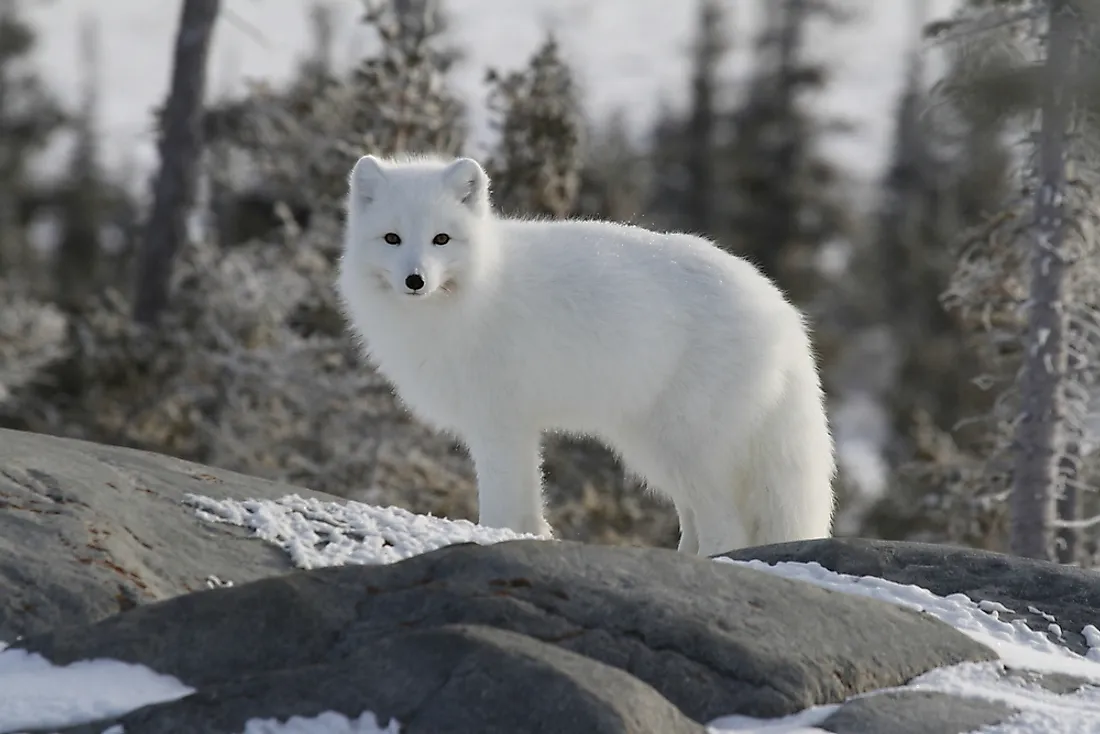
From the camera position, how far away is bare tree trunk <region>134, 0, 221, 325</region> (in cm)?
1816

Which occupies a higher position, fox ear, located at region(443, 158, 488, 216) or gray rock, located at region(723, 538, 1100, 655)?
fox ear, located at region(443, 158, 488, 216)

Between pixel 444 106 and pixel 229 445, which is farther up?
pixel 444 106

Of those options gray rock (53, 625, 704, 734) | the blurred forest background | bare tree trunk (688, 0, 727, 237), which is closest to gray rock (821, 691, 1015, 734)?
gray rock (53, 625, 704, 734)

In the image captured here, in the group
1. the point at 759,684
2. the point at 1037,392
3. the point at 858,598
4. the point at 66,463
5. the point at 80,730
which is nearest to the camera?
the point at 80,730

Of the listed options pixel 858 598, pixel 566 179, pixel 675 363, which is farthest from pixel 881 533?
pixel 858 598

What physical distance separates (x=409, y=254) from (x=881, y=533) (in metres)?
15.0

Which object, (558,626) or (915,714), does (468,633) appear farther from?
(915,714)

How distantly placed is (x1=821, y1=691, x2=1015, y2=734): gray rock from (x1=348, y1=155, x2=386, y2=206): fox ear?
13.0 feet

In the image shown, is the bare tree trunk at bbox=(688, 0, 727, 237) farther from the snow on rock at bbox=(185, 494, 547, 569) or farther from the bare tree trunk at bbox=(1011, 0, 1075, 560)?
the snow on rock at bbox=(185, 494, 547, 569)

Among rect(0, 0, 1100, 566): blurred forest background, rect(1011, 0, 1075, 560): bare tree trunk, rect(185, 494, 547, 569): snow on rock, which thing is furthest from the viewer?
rect(0, 0, 1100, 566): blurred forest background

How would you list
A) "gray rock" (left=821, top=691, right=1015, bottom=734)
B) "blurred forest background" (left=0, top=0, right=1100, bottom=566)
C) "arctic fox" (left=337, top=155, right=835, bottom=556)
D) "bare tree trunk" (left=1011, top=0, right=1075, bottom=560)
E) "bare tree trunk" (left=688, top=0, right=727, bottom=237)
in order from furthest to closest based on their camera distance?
"bare tree trunk" (left=688, top=0, right=727, bottom=237) → "blurred forest background" (left=0, top=0, right=1100, bottom=566) → "bare tree trunk" (left=1011, top=0, right=1075, bottom=560) → "arctic fox" (left=337, top=155, right=835, bottom=556) → "gray rock" (left=821, top=691, right=1015, bottom=734)

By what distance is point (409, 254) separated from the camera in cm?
730

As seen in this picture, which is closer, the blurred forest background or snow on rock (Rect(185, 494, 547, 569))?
snow on rock (Rect(185, 494, 547, 569))

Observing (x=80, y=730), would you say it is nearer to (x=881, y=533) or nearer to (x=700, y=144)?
(x=881, y=533)
